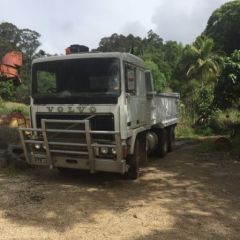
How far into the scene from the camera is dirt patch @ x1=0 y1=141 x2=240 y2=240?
677 centimetres

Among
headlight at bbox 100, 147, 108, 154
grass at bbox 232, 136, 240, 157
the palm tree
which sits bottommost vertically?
grass at bbox 232, 136, 240, 157

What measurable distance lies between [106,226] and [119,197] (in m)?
1.92

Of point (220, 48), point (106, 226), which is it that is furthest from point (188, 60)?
Answer: point (106, 226)

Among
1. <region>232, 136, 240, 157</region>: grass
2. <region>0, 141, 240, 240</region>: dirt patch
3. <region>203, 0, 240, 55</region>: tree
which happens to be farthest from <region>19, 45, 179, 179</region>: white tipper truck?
<region>203, 0, 240, 55</region>: tree

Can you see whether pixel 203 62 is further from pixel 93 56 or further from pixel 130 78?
pixel 93 56

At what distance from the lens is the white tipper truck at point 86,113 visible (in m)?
9.33

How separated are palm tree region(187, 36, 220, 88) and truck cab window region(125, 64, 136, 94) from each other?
2802 cm

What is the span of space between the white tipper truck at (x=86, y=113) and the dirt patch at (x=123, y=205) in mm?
586

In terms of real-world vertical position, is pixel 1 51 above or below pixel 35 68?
above

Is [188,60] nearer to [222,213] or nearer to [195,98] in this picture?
[195,98]

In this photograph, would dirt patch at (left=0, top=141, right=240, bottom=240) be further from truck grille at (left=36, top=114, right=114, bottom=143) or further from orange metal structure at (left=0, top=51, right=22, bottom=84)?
orange metal structure at (left=0, top=51, right=22, bottom=84)

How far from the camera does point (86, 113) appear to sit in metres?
9.48

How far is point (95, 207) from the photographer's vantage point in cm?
809

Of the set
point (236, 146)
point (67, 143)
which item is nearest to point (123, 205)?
point (67, 143)
